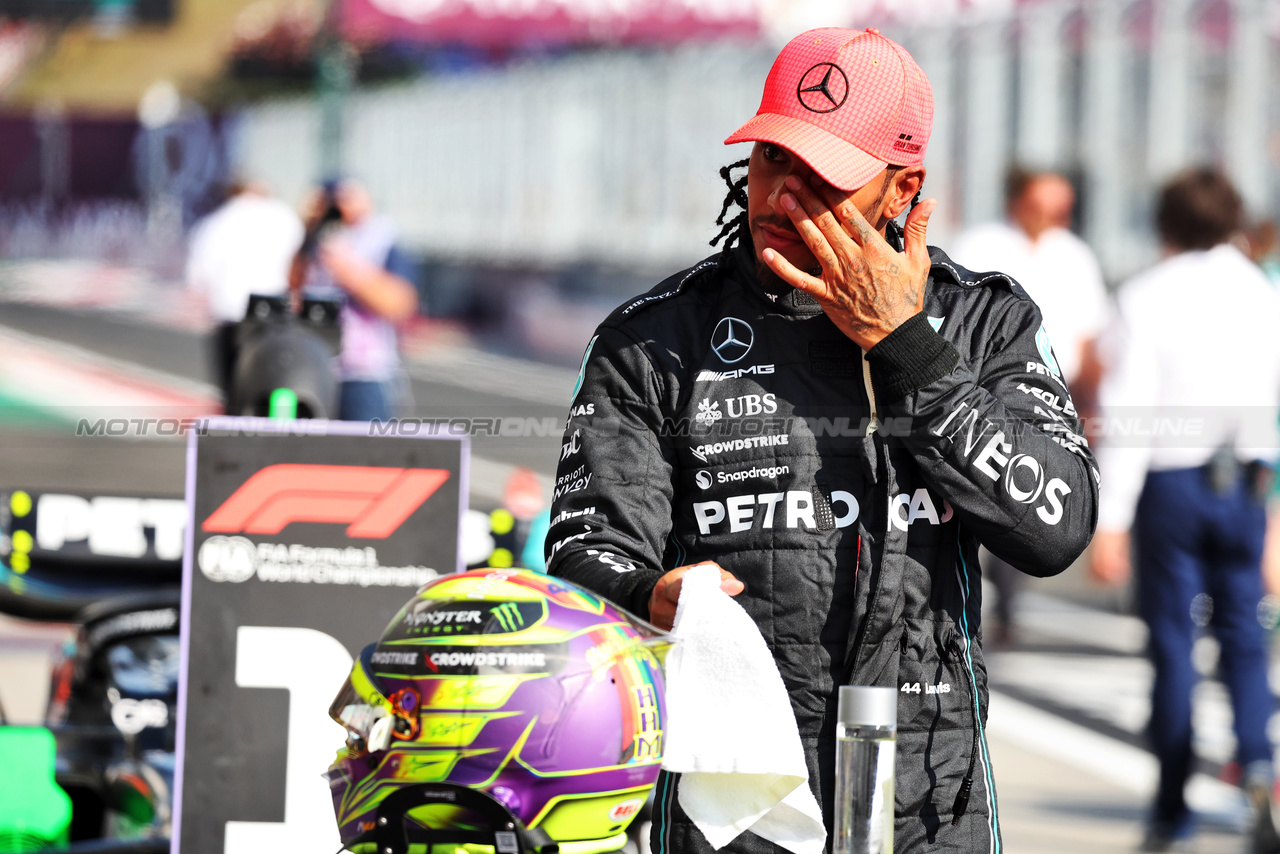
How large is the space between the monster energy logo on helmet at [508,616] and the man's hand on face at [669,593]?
0.64ft

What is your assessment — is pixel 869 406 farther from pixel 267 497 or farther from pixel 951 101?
pixel 951 101

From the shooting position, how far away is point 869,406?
2092 mm

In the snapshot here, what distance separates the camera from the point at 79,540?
14.3ft

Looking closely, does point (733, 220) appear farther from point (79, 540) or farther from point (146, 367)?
point (146, 367)

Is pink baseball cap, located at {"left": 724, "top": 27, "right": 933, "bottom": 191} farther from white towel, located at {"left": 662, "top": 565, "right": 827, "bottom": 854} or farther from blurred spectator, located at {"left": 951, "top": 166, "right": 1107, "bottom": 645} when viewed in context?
blurred spectator, located at {"left": 951, "top": 166, "right": 1107, "bottom": 645}

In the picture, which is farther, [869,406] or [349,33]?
[349,33]

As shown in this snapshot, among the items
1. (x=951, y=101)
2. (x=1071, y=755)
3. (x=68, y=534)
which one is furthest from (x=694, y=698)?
(x=951, y=101)

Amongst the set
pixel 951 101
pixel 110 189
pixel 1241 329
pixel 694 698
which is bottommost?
pixel 694 698

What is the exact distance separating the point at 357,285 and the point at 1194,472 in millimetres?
3642

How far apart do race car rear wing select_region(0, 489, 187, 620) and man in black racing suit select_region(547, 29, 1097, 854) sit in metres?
2.47

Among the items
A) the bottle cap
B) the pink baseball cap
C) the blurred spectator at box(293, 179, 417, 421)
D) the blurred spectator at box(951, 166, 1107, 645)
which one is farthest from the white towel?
the blurred spectator at box(951, 166, 1107, 645)

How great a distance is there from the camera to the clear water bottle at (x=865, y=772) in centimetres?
182

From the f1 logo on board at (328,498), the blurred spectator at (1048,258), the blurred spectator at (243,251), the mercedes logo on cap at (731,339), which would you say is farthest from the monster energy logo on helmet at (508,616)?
the blurred spectator at (243,251)

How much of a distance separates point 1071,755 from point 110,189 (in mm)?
9014
